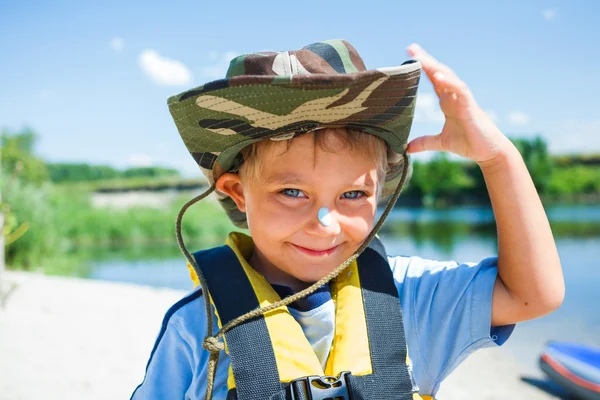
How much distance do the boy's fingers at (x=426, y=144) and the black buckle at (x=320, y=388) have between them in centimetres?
78

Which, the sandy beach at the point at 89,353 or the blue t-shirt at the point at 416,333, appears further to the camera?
the sandy beach at the point at 89,353

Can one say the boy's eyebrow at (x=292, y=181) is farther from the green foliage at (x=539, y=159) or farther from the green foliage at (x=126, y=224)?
the green foliage at (x=539, y=159)

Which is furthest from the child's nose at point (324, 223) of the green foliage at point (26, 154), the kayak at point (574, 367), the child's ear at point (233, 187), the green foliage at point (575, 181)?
the green foliage at point (575, 181)

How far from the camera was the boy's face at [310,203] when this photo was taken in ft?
5.41

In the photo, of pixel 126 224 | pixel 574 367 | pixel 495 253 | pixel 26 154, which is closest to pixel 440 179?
pixel 495 253

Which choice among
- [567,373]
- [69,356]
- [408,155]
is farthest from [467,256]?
[408,155]

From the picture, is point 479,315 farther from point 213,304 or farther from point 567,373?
point 567,373

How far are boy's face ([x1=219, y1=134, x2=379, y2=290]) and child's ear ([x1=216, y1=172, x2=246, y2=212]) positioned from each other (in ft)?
0.40

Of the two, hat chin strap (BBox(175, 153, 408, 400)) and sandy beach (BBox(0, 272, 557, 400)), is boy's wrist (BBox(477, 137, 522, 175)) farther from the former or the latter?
sandy beach (BBox(0, 272, 557, 400))

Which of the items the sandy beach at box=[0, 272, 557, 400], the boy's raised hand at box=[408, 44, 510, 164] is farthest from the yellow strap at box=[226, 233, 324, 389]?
the sandy beach at box=[0, 272, 557, 400]

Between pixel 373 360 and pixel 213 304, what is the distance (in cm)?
55

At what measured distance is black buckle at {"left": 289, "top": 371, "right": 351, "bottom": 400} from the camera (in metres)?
1.57

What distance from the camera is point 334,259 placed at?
5.81 ft

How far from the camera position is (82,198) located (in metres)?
26.8
